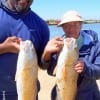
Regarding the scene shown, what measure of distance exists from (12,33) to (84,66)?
866mm

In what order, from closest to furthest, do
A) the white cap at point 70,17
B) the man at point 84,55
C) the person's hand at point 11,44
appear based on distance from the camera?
the person's hand at point 11,44 < the man at point 84,55 < the white cap at point 70,17

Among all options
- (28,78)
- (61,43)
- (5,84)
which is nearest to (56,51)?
(61,43)

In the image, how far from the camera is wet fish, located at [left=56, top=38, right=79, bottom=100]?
14.1 ft

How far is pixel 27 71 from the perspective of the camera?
4250 mm

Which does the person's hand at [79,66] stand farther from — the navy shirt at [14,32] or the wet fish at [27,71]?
the navy shirt at [14,32]

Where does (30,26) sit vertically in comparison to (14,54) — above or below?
above

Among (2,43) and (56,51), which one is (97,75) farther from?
(2,43)

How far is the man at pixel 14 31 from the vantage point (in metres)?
4.75

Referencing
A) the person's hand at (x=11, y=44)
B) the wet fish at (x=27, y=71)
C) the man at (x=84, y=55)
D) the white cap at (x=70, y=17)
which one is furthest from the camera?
Result: the white cap at (x=70, y=17)

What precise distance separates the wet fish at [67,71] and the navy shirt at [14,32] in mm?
559

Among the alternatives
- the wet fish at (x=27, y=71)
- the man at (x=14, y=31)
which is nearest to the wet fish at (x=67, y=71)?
the wet fish at (x=27, y=71)

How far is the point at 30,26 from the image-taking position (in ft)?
15.9

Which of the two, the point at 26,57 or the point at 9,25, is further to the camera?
the point at 9,25

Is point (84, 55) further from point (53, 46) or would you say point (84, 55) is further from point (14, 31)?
point (14, 31)
